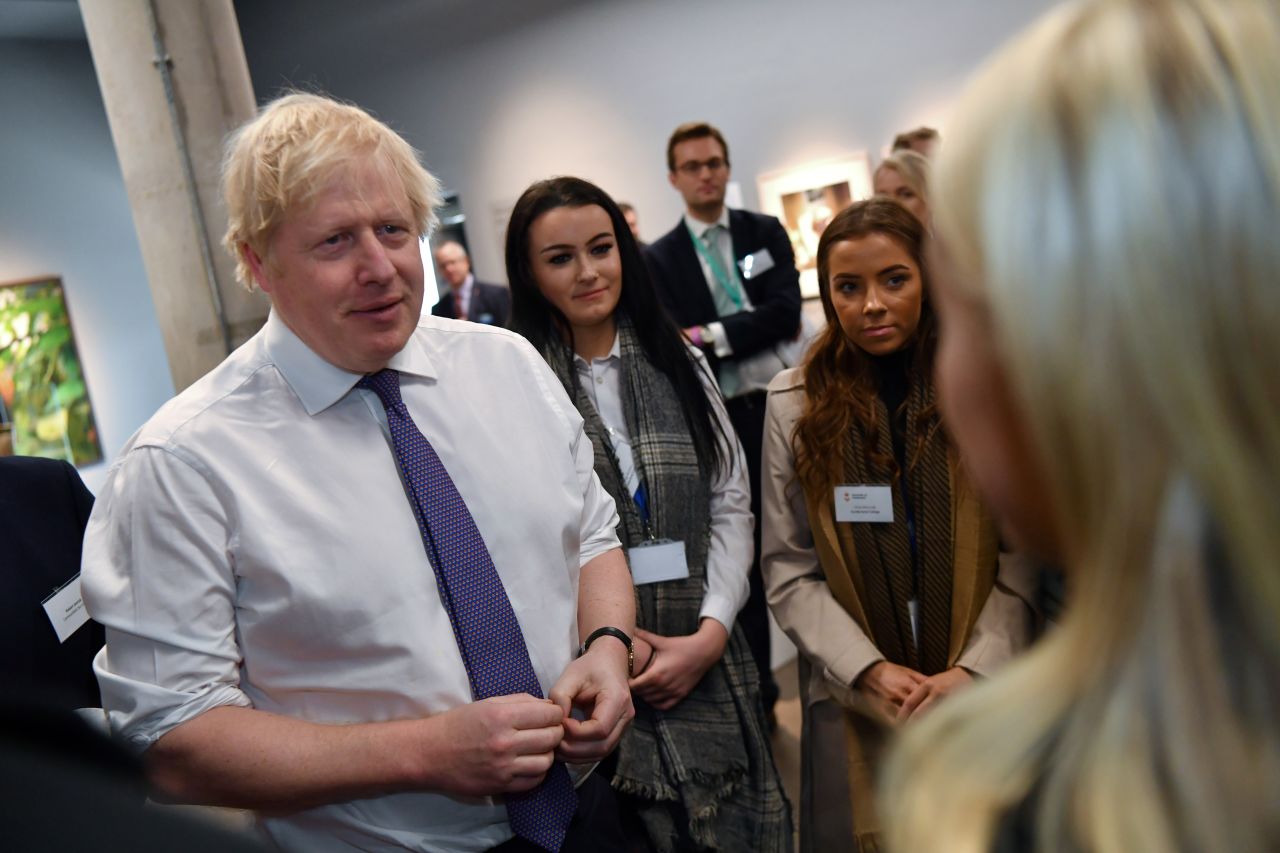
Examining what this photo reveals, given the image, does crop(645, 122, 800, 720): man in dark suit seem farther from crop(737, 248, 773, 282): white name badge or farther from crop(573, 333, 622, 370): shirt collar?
crop(573, 333, 622, 370): shirt collar

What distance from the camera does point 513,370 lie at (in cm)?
185

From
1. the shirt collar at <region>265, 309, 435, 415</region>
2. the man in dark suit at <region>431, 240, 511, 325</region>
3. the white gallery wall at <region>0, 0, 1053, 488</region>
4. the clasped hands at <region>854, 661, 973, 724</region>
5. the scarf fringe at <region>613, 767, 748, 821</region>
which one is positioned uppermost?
the white gallery wall at <region>0, 0, 1053, 488</region>

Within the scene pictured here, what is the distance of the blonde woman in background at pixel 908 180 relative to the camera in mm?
3832

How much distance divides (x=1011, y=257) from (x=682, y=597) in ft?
6.05

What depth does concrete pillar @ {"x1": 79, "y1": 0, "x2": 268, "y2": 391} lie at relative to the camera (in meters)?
3.76

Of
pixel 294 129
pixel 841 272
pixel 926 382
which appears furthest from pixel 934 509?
pixel 294 129

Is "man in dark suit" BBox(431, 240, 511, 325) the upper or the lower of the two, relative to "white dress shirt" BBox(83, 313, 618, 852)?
upper

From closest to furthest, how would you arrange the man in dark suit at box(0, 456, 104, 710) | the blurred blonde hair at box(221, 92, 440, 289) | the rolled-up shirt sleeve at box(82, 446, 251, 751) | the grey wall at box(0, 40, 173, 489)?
the rolled-up shirt sleeve at box(82, 446, 251, 751), the blurred blonde hair at box(221, 92, 440, 289), the man in dark suit at box(0, 456, 104, 710), the grey wall at box(0, 40, 173, 489)

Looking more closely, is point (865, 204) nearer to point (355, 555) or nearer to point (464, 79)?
point (355, 555)

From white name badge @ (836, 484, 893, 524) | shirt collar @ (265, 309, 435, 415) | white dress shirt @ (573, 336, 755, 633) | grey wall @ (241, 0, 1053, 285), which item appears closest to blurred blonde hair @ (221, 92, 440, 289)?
shirt collar @ (265, 309, 435, 415)

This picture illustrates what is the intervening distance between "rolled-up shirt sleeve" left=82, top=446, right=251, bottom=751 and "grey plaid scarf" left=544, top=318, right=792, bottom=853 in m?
1.07

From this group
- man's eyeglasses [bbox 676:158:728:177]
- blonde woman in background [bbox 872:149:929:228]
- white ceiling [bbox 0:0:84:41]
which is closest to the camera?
blonde woman in background [bbox 872:149:929:228]

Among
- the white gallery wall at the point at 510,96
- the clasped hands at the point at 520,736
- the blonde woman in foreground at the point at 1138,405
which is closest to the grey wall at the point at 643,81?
the white gallery wall at the point at 510,96

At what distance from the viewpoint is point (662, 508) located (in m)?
2.38
